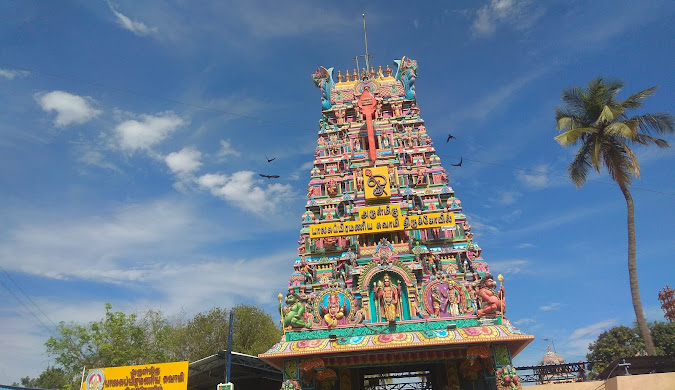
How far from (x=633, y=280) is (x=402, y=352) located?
1169cm

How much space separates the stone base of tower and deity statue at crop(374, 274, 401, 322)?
1.88ft

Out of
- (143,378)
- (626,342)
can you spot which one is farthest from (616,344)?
(143,378)

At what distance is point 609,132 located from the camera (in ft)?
71.5

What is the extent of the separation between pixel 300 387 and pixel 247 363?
296 inches

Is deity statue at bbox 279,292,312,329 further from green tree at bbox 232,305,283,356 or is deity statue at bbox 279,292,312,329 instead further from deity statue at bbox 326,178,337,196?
green tree at bbox 232,305,283,356

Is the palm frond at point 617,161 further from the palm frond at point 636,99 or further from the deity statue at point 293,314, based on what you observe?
the deity statue at point 293,314

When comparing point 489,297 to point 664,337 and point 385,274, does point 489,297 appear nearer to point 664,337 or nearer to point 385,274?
point 385,274

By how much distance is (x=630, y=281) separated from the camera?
20625 mm

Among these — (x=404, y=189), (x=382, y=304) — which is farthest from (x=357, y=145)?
(x=382, y=304)

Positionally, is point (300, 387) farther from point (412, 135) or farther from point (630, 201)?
point (630, 201)

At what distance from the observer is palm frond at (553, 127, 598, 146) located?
22.4 m

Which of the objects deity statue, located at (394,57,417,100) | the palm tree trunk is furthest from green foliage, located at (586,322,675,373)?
deity statue, located at (394,57,417,100)

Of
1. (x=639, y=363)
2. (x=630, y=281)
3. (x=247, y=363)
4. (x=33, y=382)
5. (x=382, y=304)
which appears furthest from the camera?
(x=33, y=382)

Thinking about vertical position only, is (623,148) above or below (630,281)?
above
